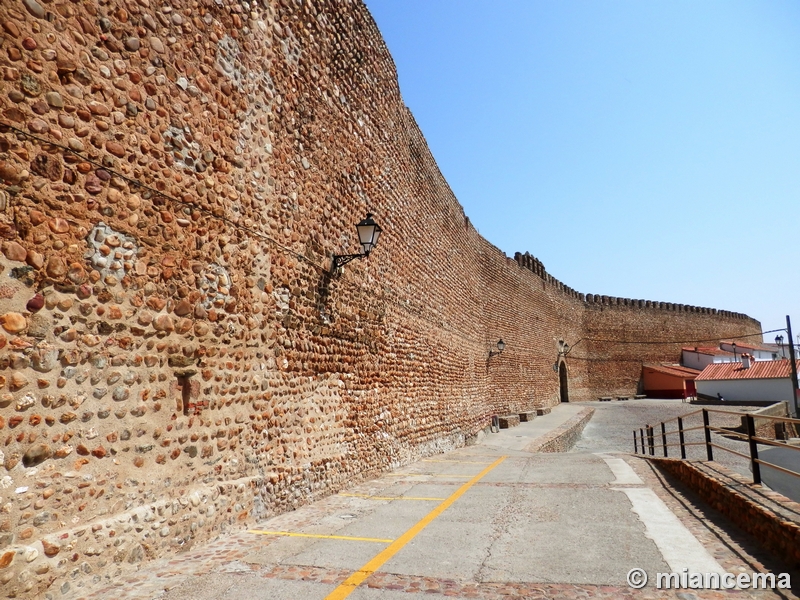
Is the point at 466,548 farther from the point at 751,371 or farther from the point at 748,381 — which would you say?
the point at 751,371

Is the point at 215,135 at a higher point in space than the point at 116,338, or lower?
higher

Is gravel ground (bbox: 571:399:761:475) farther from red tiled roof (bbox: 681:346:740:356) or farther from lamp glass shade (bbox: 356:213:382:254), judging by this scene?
red tiled roof (bbox: 681:346:740:356)

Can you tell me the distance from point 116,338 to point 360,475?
4.25m

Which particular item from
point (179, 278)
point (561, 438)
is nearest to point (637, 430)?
point (561, 438)

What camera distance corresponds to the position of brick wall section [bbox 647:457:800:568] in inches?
137

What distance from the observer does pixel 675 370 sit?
3512cm

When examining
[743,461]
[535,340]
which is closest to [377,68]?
[743,461]

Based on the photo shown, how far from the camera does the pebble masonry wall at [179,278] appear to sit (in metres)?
3.01

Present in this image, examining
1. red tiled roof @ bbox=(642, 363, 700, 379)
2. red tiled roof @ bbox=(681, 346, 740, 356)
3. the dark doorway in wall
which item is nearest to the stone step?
the dark doorway in wall

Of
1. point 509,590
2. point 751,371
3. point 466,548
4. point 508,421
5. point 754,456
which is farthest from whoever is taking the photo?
point 751,371

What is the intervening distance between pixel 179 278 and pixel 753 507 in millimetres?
4820

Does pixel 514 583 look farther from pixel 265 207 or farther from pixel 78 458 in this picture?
pixel 265 207

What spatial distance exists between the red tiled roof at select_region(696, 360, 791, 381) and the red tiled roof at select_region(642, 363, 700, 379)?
199 centimetres

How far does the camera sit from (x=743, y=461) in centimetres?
1194
